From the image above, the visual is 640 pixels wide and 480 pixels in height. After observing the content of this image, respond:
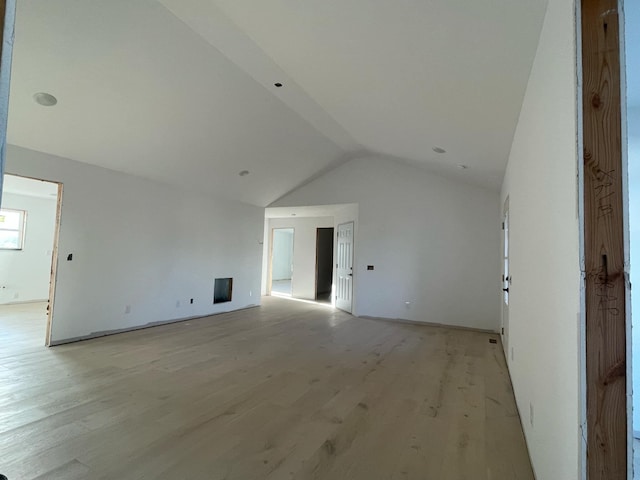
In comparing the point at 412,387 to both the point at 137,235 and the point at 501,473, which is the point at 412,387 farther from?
the point at 137,235

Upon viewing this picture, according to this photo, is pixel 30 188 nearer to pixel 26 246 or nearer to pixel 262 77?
pixel 26 246

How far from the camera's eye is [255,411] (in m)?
2.62

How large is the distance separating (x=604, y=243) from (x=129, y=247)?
18.8 ft

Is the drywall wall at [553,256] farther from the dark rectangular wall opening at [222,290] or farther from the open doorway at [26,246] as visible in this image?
the open doorway at [26,246]

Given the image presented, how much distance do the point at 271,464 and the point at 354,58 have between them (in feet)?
10.1

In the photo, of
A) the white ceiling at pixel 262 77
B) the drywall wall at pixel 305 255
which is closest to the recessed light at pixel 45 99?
the white ceiling at pixel 262 77

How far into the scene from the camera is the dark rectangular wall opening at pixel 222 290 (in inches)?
276

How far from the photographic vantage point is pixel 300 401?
2807 mm

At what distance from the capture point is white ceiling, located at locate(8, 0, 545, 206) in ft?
6.93

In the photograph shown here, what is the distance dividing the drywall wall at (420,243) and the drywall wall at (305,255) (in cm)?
249

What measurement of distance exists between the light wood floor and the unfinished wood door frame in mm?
1292

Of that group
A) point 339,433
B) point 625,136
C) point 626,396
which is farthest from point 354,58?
point 339,433

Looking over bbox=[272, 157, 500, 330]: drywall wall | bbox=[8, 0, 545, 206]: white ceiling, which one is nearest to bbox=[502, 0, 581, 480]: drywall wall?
bbox=[8, 0, 545, 206]: white ceiling

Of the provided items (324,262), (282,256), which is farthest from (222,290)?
(282,256)
